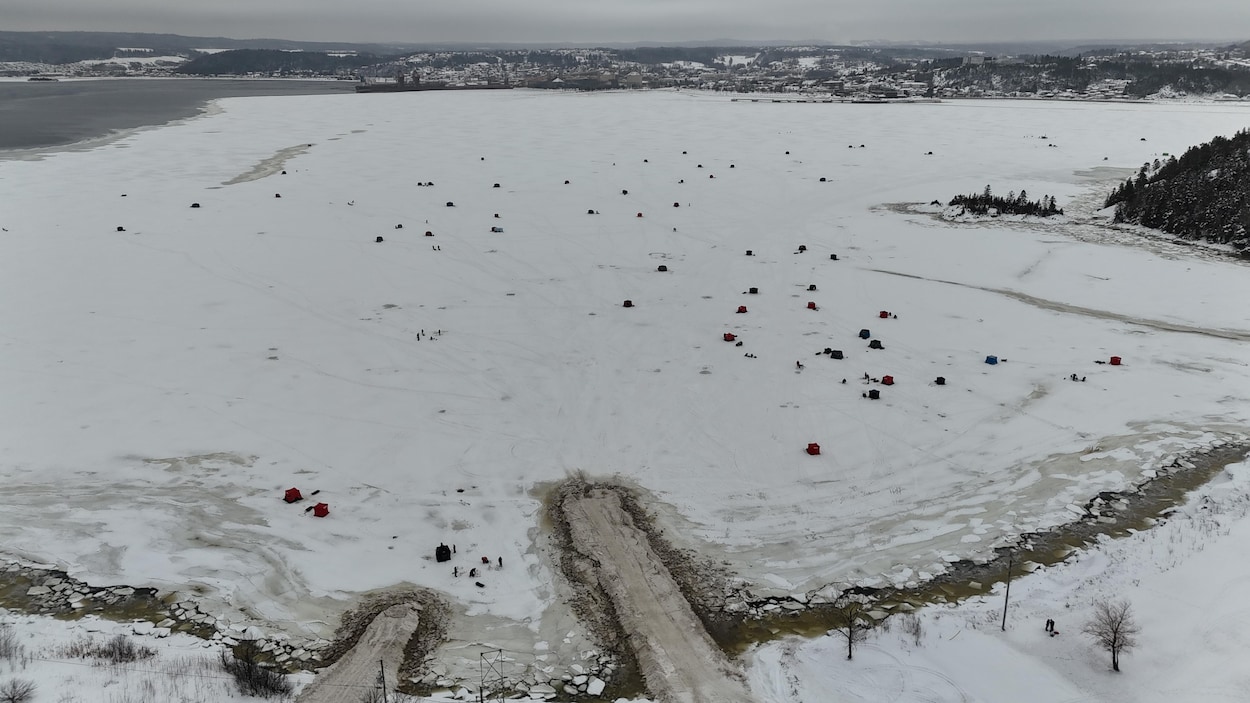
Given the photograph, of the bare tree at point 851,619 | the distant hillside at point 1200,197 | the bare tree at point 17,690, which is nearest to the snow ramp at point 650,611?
the bare tree at point 851,619

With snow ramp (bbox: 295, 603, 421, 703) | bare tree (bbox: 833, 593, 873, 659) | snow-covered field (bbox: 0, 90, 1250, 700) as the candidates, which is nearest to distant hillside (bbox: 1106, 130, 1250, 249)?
snow-covered field (bbox: 0, 90, 1250, 700)

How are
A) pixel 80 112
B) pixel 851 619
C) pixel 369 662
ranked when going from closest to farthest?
pixel 369 662 < pixel 851 619 < pixel 80 112

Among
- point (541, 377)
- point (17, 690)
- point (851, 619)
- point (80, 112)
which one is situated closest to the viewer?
point (17, 690)

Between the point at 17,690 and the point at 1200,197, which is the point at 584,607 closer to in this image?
the point at 17,690

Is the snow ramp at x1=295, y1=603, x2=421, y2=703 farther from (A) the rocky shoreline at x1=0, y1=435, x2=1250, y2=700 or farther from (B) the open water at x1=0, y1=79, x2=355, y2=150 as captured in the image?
(B) the open water at x1=0, y1=79, x2=355, y2=150

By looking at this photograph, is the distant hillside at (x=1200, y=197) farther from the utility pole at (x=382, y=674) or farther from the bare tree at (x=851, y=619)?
the utility pole at (x=382, y=674)

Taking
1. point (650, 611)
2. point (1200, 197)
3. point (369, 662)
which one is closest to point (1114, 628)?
point (650, 611)

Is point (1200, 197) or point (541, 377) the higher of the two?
point (1200, 197)
